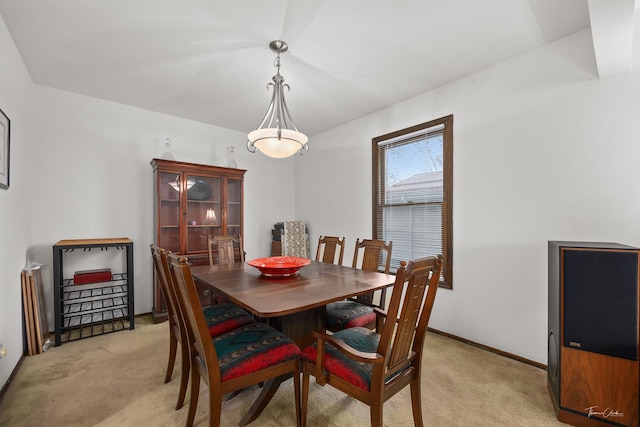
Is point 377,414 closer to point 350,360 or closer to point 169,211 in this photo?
point 350,360

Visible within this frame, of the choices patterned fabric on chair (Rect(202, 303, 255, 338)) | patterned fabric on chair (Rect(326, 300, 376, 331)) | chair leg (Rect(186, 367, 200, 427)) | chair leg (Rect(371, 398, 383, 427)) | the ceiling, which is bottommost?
chair leg (Rect(186, 367, 200, 427))

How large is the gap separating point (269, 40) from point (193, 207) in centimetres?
240

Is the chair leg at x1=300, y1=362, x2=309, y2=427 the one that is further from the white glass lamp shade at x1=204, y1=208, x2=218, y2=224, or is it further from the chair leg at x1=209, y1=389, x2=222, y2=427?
the white glass lamp shade at x1=204, y1=208, x2=218, y2=224

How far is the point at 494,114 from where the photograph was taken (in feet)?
8.52

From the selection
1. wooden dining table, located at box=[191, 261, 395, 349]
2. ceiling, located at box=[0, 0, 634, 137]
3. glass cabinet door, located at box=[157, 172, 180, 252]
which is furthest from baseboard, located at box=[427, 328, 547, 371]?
glass cabinet door, located at box=[157, 172, 180, 252]

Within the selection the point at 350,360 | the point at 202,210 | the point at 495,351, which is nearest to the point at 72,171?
the point at 202,210

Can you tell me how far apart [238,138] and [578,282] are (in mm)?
4309

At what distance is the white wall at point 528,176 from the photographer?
2.02 meters

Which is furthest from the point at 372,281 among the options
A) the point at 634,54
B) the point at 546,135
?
the point at 634,54

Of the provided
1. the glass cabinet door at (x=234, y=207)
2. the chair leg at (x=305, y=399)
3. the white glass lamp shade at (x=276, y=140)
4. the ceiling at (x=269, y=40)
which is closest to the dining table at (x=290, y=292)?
the chair leg at (x=305, y=399)

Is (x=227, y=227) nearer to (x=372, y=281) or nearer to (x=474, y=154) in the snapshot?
(x=372, y=281)

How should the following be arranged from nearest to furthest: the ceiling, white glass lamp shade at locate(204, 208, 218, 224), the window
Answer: the ceiling < the window < white glass lamp shade at locate(204, 208, 218, 224)

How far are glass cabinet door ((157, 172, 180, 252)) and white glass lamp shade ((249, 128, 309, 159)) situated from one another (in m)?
1.85

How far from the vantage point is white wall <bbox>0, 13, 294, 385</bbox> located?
2.21m
